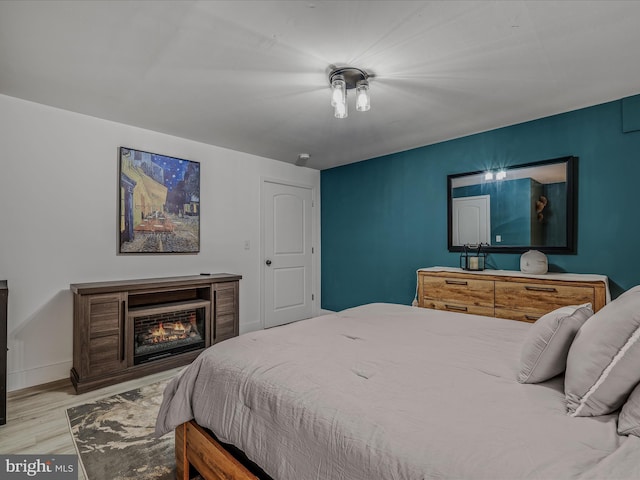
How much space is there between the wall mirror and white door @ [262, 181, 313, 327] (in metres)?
2.24

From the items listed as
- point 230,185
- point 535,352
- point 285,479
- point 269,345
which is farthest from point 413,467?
point 230,185

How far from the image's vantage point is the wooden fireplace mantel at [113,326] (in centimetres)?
274

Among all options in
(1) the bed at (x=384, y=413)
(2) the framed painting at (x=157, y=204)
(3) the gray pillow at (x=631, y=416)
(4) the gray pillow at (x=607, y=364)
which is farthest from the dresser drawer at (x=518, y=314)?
(2) the framed painting at (x=157, y=204)

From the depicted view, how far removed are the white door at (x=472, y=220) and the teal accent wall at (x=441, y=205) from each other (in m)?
0.16

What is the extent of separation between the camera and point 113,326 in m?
2.89

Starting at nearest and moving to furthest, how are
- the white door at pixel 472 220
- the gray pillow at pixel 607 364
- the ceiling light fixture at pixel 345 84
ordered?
the gray pillow at pixel 607 364
the ceiling light fixture at pixel 345 84
the white door at pixel 472 220

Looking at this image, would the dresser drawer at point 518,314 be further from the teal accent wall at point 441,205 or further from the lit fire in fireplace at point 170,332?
the lit fire in fireplace at point 170,332

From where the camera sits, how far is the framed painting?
335cm

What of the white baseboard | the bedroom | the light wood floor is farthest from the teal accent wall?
the white baseboard

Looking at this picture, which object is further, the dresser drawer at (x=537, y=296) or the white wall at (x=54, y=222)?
the white wall at (x=54, y=222)

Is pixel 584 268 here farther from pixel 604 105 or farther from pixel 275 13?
pixel 275 13

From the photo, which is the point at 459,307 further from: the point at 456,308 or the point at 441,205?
the point at 441,205

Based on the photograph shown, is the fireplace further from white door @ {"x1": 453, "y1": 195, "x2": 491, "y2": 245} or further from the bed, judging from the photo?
white door @ {"x1": 453, "y1": 195, "x2": 491, "y2": 245}

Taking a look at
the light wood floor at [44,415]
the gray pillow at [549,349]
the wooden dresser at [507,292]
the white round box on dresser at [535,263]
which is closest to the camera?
the gray pillow at [549,349]
